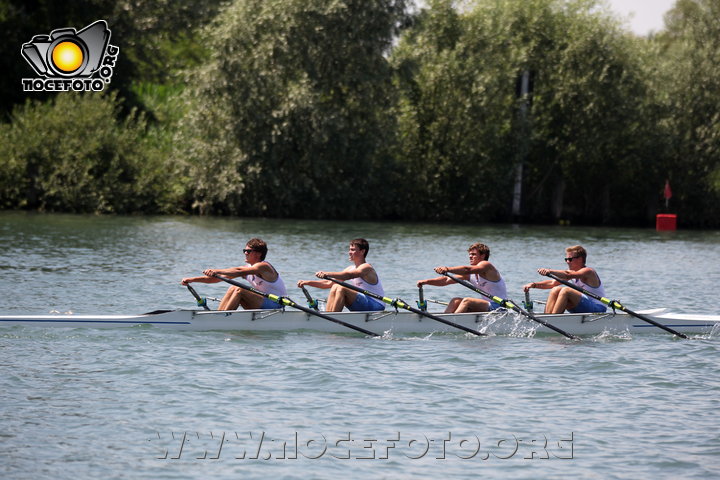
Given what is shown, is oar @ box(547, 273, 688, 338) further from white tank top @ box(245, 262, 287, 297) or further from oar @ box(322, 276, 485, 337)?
white tank top @ box(245, 262, 287, 297)

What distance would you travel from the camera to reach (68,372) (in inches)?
535

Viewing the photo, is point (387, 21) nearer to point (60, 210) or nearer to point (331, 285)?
point (60, 210)

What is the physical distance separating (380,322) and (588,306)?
340 cm

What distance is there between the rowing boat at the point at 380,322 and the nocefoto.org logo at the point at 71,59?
2641cm

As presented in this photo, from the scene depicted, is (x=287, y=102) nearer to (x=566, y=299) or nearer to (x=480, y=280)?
(x=480, y=280)

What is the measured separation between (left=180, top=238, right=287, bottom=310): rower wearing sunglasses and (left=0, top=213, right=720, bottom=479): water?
0.55m

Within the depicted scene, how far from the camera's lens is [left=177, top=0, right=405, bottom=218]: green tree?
1737 inches

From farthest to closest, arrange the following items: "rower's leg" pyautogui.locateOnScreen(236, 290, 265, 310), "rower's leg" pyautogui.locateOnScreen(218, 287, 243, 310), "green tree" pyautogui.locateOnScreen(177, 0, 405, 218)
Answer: "green tree" pyautogui.locateOnScreen(177, 0, 405, 218), "rower's leg" pyautogui.locateOnScreen(236, 290, 265, 310), "rower's leg" pyautogui.locateOnScreen(218, 287, 243, 310)

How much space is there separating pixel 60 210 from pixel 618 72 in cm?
2593

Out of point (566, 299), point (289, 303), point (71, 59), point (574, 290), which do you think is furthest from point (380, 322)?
point (71, 59)

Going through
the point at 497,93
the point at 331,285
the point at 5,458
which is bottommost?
the point at 5,458

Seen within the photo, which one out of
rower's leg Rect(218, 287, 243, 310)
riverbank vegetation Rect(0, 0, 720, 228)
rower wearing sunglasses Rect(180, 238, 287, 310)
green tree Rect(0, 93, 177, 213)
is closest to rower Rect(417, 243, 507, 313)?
rower wearing sunglasses Rect(180, 238, 287, 310)

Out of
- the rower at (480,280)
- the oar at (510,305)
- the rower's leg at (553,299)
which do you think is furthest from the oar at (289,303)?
the rower's leg at (553,299)

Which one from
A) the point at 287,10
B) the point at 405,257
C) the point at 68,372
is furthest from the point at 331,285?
the point at 287,10
